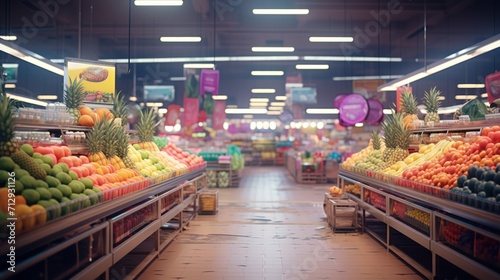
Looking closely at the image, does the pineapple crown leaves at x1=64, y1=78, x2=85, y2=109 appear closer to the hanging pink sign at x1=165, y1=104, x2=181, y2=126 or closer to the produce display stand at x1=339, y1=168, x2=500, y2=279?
the produce display stand at x1=339, y1=168, x2=500, y2=279

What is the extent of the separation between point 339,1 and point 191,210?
6864 millimetres

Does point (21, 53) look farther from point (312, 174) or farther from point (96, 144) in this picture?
point (312, 174)

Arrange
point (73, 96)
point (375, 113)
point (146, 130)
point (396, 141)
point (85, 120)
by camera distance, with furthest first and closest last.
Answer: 1. point (375, 113)
2. point (146, 130)
3. point (396, 141)
4. point (73, 96)
5. point (85, 120)

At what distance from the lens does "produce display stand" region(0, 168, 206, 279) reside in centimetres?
300

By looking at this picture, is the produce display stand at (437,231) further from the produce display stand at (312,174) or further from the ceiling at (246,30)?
the produce display stand at (312,174)

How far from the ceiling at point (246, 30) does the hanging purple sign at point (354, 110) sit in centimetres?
265

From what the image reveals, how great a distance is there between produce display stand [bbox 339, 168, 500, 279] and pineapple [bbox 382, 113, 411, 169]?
0.52 meters

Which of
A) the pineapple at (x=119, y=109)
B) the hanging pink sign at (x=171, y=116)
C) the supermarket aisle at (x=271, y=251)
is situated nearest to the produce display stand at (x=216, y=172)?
the hanging pink sign at (x=171, y=116)

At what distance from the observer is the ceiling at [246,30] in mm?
12617

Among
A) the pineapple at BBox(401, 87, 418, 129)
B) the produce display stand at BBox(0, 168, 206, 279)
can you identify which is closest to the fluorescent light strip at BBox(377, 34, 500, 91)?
the pineapple at BBox(401, 87, 418, 129)

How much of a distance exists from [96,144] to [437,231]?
4079mm

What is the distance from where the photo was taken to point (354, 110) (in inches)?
467

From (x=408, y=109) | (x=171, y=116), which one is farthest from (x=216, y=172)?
(x=408, y=109)

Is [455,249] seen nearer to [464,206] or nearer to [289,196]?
[464,206]
